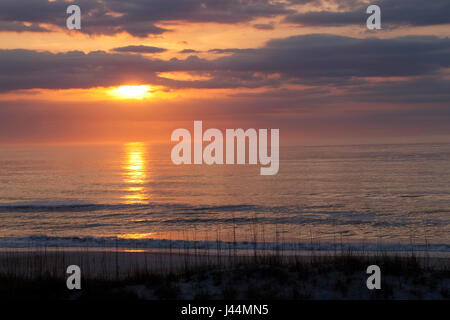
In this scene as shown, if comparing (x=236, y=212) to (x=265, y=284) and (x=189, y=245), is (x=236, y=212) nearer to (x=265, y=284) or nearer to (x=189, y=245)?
(x=189, y=245)

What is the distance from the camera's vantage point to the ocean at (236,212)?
77.4 ft

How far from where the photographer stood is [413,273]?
32.4ft

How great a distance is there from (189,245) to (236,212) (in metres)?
12.3

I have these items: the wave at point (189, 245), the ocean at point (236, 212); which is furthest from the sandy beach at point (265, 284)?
the wave at point (189, 245)

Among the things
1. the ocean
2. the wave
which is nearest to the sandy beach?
the ocean

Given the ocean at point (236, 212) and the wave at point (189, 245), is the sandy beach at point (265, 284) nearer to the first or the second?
the ocean at point (236, 212)

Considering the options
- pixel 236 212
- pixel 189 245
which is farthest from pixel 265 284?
pixel 236 212

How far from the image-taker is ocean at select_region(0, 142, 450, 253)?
2358 cm

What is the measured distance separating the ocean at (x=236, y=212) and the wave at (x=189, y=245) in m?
0.05

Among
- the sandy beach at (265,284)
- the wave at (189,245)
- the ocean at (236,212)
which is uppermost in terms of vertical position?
the sandy beach at (265,284)

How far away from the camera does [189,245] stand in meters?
22.2
